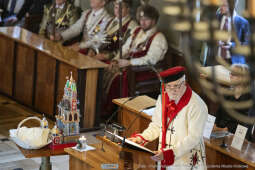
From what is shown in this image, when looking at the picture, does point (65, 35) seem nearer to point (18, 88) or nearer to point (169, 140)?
point (18, 88)

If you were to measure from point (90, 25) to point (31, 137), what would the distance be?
4585 mm

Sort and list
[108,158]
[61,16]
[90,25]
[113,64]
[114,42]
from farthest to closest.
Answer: [61,16] → [90,25] → [114,42] → [113,64] → [108,158]

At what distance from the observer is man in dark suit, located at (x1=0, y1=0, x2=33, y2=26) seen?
1086 centimetres

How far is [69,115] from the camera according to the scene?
211 inches

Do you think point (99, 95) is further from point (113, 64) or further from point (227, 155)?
point (227, 155)

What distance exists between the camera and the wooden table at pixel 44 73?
7.72m

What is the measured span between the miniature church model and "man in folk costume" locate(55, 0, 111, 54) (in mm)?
3528

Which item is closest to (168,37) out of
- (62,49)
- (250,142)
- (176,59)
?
(176,59)

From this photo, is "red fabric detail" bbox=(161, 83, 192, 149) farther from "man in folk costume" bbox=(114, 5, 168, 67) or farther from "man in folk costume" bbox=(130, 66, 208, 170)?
"man in folk costume" bbox=(114, 5, 168, 67)

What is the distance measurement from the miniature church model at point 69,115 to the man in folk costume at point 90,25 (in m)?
3.53

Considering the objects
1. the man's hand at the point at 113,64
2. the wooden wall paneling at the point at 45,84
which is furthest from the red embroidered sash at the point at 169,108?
the wooden wall paneling at the point at 45,84

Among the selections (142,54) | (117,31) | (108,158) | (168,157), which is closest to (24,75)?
(117,31)

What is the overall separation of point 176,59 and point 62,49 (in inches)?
70.5

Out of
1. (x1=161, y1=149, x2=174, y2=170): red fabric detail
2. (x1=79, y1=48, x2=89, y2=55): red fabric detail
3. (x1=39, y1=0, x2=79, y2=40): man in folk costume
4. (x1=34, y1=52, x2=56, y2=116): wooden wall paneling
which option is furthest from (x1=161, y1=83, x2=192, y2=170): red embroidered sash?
(x1=39, y1=0, x2=79, y2=40): man in folk costume
